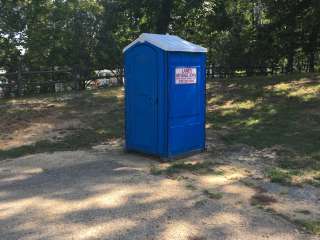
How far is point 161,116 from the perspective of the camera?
6855 mm

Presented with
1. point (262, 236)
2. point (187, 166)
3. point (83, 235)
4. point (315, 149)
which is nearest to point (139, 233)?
point (83, 235)

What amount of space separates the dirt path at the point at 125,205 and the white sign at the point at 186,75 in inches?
51.9

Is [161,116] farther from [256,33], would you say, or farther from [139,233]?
[256,33]

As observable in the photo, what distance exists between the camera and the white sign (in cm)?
689

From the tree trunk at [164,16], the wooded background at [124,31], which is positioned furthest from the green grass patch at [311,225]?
the tree trunk at [164,16]

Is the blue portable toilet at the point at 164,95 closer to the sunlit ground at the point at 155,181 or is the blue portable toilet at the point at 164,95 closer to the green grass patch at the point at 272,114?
the sunlit ground at the point at 155,181

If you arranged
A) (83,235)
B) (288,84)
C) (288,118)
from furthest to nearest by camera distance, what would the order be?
1. (288,84)
2. (288,118)
3. (83,235)

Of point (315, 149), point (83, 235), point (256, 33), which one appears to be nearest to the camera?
point (83, 235)

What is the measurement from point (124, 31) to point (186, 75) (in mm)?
18420

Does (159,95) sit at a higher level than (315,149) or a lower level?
higher

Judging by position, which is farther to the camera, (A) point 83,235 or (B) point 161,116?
(B) point 161,116

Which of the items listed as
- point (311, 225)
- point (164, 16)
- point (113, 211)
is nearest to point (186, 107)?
point (113, 211)

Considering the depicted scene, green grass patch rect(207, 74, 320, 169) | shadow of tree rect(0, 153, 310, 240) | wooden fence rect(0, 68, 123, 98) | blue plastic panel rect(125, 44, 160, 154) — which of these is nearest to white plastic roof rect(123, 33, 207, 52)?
blue plastic panel rect(125, 44, 160, 154)

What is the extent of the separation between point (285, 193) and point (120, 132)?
15.1 feet
